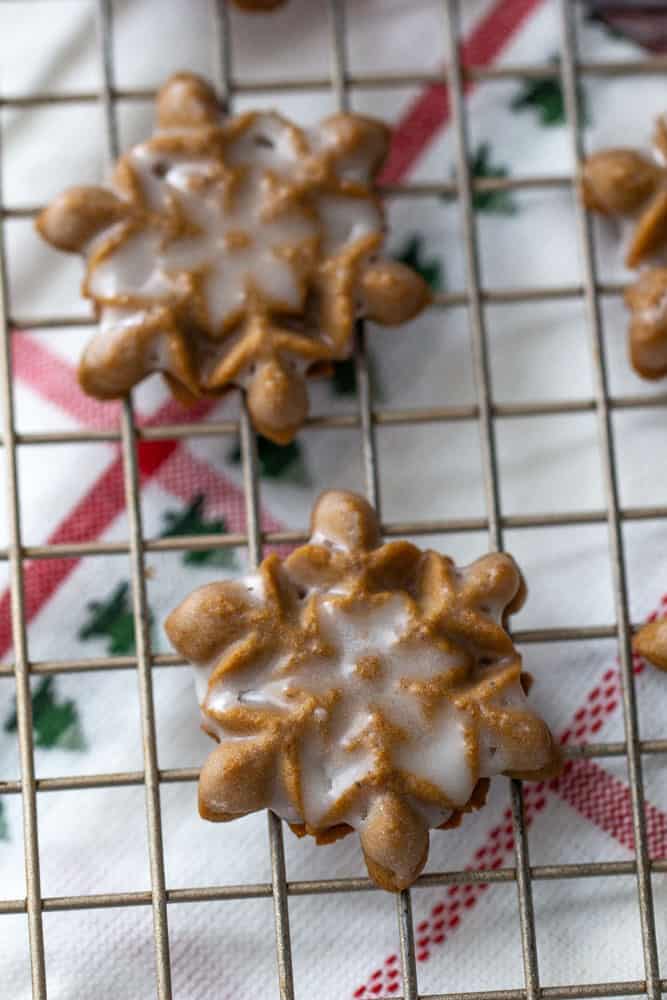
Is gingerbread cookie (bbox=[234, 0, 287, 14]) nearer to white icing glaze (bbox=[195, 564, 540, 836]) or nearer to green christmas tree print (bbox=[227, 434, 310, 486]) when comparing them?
green christmas tree print (bbox=[227, 434, 310, 486])

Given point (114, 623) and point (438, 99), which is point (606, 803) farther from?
point (438, 99)

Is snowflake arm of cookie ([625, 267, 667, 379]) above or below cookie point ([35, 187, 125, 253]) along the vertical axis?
below

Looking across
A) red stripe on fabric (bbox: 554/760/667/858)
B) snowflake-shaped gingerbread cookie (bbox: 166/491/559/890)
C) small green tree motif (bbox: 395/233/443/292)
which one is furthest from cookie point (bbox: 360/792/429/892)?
small green tree motif (bbox: 395/233/443/292)

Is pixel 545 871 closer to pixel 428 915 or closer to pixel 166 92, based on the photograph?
pixel 428 915

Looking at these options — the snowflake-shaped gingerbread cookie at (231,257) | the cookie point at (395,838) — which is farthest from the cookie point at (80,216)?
the cookie point at (395,838)

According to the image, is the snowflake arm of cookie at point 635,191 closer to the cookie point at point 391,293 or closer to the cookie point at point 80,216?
the cookie point at point 391,293

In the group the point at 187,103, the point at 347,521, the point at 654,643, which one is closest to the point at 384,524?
the point at 347,521

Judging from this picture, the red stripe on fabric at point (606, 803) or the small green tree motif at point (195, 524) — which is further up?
the small green tree motif at point (195, 524)
